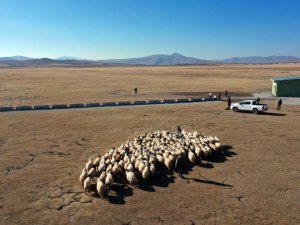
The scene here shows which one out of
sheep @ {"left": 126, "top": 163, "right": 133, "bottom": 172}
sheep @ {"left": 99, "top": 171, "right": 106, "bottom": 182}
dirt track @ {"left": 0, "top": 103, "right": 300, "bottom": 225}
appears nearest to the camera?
dirt track @ {"left": 0, "top": 103, "right": 300, "bottom": 225}

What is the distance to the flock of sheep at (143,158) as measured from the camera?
15469mm

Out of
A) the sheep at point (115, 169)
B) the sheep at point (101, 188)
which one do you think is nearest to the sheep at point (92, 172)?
the sheep at point (115, 169)

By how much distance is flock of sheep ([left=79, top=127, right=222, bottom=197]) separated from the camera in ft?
50.8

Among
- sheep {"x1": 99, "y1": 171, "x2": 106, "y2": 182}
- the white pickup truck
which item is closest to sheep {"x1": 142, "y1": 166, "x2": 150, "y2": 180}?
sheep {"x1": 99, "y1": 171, "x2": 106, "y2": 182}

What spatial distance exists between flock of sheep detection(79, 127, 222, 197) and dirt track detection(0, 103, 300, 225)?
1.92 ft

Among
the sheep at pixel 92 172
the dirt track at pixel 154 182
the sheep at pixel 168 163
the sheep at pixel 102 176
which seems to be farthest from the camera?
the sheep at pixel 168 163

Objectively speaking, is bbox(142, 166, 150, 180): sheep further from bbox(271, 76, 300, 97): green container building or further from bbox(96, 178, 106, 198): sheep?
bbox(271, 76, 300, 97): green container building

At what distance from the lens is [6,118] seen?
32906mm

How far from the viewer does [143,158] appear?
1734 centimetres

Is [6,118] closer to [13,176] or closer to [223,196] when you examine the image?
[13,176]

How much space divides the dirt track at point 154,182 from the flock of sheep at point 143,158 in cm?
59

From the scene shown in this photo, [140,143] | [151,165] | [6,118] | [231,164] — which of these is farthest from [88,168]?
[6,118]

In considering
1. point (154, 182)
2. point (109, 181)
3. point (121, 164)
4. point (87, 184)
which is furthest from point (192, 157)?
point (87, 184)

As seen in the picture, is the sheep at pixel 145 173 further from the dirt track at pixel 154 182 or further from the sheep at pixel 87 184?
the sheep at pixel 87 184
